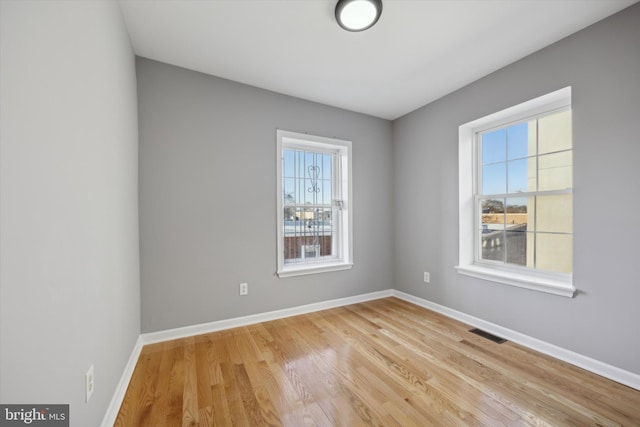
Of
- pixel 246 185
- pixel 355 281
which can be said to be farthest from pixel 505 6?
pixel 355 281

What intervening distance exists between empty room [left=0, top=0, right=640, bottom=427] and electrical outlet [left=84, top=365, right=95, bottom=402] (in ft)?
0.04

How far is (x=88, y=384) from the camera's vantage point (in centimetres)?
118

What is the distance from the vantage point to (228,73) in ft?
8.65

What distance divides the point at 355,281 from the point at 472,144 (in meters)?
2.21

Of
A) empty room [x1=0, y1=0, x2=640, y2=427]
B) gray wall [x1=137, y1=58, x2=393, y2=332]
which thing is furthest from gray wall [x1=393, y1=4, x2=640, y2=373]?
gray wall [x1=137, y1=58, x2=393, y2=332]

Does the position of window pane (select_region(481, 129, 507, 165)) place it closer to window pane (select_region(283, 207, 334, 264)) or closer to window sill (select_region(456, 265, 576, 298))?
window sill (select_region(456, 265, 576, 298))

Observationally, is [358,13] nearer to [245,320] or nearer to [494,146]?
[494,146]

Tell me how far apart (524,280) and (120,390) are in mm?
3225

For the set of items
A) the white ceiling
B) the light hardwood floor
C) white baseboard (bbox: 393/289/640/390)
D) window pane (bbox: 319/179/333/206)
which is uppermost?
the white ceiling

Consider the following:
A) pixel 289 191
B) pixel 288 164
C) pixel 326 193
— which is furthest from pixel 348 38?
pixel 326 193

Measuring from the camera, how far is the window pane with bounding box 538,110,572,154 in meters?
2.26

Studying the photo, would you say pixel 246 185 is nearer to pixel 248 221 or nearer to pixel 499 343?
pixel 248 221

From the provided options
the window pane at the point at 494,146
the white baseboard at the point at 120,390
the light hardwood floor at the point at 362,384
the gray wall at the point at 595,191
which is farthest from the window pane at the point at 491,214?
the white baseboard at the point at 120,390

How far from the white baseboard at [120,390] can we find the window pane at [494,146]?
12.3ft
